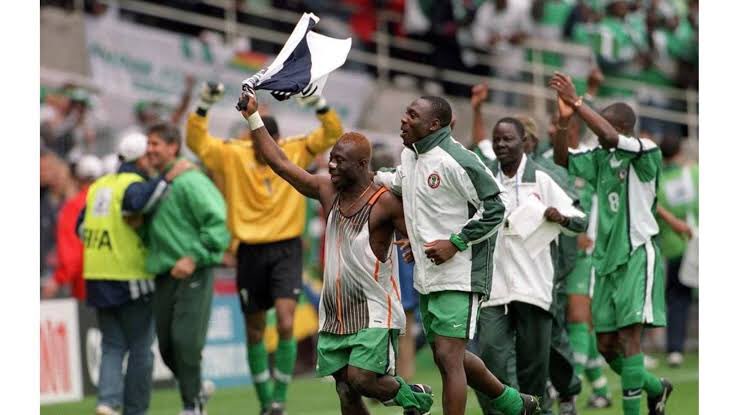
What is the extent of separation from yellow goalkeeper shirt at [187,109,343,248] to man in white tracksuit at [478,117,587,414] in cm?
251

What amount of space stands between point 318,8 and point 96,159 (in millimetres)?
6187

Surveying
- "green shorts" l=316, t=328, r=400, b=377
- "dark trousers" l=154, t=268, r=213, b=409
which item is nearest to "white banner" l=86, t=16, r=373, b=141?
Answer: "dark trousers" l=154, t=268, r=213, b=409

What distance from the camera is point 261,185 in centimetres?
1323

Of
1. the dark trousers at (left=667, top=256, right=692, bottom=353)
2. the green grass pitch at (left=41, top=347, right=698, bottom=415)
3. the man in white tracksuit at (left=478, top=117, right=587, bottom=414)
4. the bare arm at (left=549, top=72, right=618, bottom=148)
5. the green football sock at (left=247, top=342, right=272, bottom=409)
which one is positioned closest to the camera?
the bare arm at (left=549, top=72, right=618, bottom=148)

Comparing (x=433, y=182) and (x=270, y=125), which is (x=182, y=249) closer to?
(x=270, y=125)

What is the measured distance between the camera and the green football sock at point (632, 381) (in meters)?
11.2

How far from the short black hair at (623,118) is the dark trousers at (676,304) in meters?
7.87

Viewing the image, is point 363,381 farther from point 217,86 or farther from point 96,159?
point 96,159

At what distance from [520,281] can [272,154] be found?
245cm

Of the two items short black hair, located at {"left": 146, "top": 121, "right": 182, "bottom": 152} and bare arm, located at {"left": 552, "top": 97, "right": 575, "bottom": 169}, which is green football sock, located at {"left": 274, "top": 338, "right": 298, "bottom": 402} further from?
A: bare arm, located at {"left": 552, "top": 97, "right": 575, "bottom": 169}

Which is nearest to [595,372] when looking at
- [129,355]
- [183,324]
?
[183,324]

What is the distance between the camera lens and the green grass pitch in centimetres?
1393

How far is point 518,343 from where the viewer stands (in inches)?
436

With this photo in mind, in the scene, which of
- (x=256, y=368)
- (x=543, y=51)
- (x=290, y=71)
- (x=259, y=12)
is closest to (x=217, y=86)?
(x=256, y=368)
